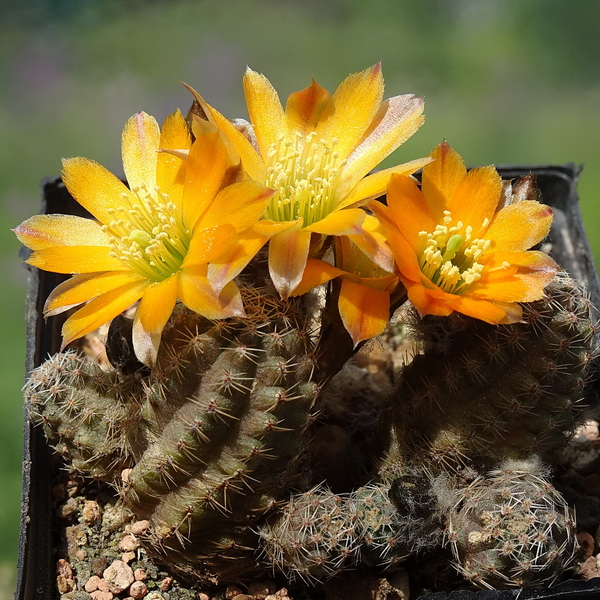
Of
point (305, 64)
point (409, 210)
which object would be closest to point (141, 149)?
point (409, 210)

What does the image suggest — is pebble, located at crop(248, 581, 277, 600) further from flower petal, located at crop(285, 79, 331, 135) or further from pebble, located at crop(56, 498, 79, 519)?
flower petal, located at crop(285, 79, 331, 135)

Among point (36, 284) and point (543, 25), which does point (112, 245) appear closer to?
point (36, 284)

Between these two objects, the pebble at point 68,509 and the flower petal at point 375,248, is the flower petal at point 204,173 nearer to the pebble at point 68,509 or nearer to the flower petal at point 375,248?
the flower petal at point 375,248

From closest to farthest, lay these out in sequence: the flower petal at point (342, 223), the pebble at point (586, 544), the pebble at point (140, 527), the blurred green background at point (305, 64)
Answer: the flower petal at point (342, 223) < the pebble at point (140, 527) < the pebble at point (586, 544) < the blurred green background at point (305, 64)

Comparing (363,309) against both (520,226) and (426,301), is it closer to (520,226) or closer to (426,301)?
(426,301)

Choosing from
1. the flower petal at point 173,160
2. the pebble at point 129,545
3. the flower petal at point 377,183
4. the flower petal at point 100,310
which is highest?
the flower petal at point 173,160

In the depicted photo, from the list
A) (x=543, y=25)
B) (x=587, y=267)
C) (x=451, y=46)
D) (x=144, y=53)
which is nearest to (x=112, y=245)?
(x=587, y=267)

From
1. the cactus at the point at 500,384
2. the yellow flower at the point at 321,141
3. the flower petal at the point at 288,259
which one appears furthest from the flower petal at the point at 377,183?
the cactus at the point at 500,384
